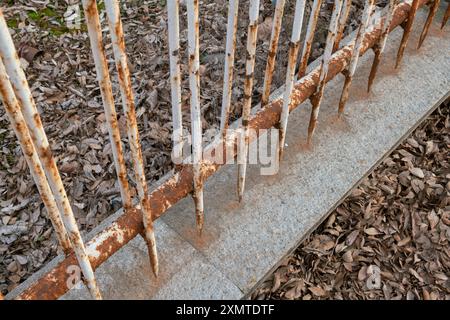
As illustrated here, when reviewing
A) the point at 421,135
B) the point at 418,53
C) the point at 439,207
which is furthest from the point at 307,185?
the point at 418,53

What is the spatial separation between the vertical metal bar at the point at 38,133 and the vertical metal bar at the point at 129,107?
273 millimetres

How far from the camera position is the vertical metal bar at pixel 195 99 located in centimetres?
156

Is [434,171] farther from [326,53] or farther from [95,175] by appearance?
[95,175]

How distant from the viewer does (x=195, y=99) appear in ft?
5.81

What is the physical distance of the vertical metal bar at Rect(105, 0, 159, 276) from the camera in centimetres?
134

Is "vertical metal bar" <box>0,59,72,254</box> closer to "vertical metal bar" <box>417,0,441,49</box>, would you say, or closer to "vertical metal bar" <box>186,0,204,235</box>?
"vertical metal bar" <box>186,0,204,235</box>

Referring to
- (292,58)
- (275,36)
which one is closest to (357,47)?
(292,58)

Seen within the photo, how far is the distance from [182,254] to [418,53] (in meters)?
2.03

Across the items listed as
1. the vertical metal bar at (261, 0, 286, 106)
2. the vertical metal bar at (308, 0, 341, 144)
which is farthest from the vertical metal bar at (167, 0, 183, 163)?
the vertical metal bar at (308, 0, 341, 144)

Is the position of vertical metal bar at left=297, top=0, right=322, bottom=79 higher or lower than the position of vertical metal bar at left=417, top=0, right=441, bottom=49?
higher

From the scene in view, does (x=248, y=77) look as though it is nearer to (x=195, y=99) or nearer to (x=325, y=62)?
(x=195, y=99)

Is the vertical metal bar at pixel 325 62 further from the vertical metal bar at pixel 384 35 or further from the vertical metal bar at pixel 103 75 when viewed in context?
the vertical metal bar at pixel 103 75

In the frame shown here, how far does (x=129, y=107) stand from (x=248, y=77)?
589 millimetres

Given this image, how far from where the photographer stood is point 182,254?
7.19 ft
